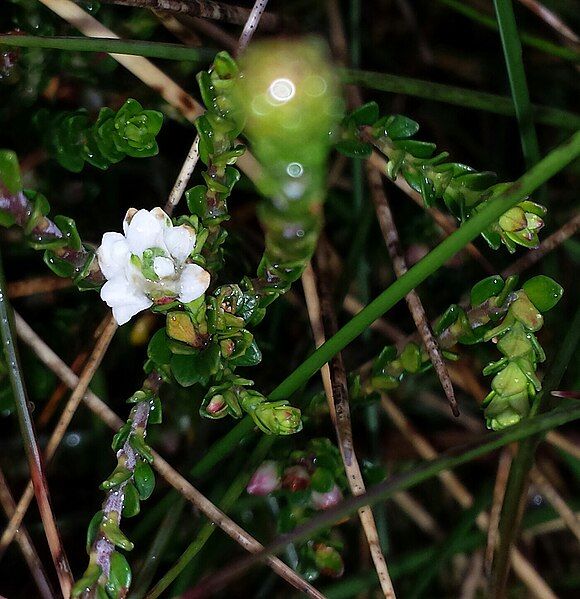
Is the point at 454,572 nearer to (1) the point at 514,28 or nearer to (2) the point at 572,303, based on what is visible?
(2) the point at 572,303

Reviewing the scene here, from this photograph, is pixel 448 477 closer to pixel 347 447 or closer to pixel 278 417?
pixel 347 447

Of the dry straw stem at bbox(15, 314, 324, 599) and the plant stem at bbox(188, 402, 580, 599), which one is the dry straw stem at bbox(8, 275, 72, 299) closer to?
the dry straw stem at bbox(15, 314, 324, 599)

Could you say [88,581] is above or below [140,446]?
below

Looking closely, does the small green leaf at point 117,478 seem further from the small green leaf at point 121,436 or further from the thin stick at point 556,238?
the thin stick at point 556,238

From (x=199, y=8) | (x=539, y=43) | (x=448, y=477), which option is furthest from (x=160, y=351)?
(x=539, y=43)

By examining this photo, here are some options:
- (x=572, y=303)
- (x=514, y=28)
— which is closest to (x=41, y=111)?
(x=514, y=28)

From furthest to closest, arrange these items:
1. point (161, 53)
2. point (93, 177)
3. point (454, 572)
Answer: point (454, 572) < point (93, 177) < point (161, 53)

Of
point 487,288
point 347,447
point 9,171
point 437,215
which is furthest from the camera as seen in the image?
point 437,215
